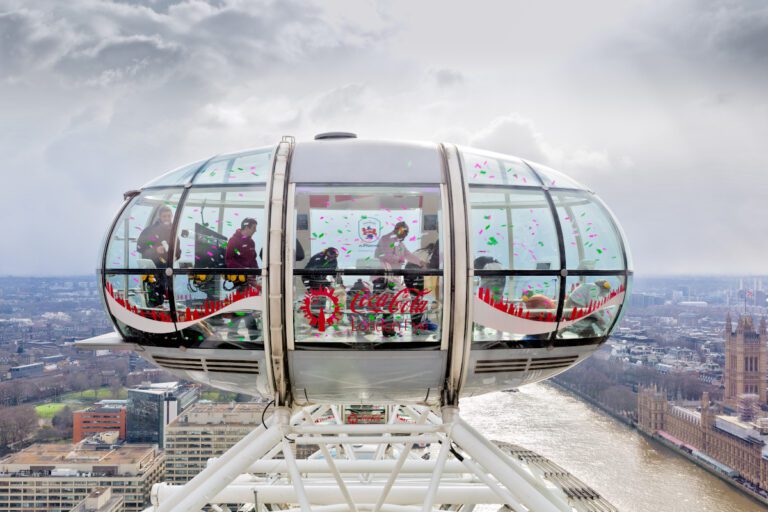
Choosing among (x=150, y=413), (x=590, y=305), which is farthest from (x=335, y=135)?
(x=150, y=413)

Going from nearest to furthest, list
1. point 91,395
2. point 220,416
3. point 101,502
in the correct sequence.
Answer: point 101,502 → point 220,416 → point 91,395

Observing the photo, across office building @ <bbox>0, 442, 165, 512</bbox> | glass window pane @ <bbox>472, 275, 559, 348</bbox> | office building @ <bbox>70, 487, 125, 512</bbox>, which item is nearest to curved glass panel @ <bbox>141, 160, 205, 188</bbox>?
glass window pane @ <bbox>472, 275, 559, 348</bbox>

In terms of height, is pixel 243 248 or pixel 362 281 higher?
pixel 243 248

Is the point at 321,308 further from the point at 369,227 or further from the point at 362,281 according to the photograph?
the point at 369,227

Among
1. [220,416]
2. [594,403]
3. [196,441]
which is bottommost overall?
[594,403]

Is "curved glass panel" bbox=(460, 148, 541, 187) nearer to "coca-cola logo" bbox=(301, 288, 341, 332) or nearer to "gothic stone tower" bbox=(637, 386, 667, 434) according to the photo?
"coca-cola logo" bbox=(301, 288, 341, 332)

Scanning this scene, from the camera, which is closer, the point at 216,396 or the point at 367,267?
the point at 367,267

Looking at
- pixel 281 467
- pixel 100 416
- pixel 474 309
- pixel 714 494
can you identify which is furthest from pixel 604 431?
pixel 474 309
